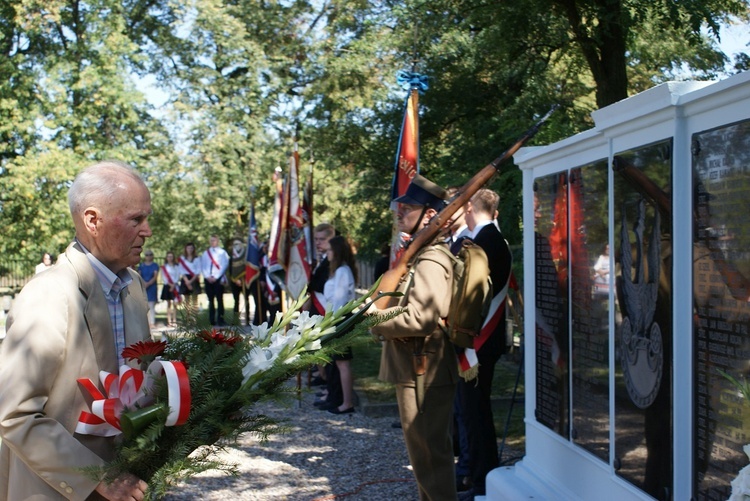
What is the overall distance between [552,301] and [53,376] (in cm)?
320

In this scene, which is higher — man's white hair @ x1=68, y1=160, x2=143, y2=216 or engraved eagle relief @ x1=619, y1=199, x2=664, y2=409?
man's white hair @ x1=68, y1=160, x2=143, y2=216

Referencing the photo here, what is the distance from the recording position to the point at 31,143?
76.4 ft

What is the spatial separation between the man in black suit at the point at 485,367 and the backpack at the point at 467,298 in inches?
39.5

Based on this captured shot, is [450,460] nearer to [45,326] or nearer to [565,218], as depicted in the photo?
[565,218]

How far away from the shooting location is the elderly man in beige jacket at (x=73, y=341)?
2.54 m

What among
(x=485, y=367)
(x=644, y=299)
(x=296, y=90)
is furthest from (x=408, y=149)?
(x=296, y=90)

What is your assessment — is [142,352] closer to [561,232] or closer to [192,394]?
[192,394]

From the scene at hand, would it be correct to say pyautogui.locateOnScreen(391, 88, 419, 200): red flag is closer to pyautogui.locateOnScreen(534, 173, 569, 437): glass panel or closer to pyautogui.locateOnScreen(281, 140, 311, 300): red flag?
pyautogui.locateOnScreen(534, 173, 569, 437): glass panel

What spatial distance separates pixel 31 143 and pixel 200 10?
646 centimetres

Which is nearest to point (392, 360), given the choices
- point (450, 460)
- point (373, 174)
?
point (450, 460)

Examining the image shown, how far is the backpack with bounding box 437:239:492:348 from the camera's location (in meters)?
4.97

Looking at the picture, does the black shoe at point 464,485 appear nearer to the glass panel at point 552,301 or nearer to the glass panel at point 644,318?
the glass panel at point 552,301

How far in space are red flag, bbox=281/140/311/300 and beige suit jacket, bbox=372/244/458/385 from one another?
6112mm

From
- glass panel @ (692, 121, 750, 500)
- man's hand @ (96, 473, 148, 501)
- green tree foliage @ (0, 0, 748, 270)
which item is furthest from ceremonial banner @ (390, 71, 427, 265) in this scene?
man's hand @ (96, 473, 148, 501)
